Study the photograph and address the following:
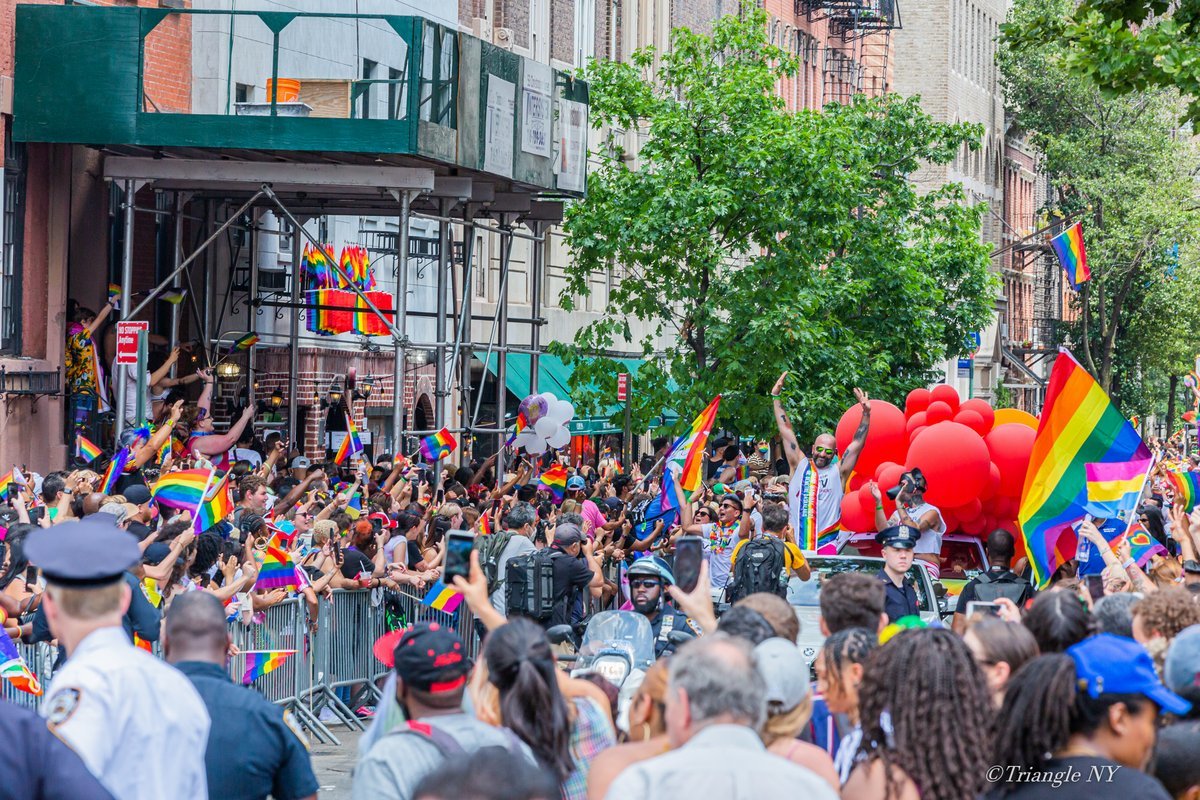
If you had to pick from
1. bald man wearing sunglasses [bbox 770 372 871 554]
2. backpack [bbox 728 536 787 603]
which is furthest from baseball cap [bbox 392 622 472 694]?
bald man wearing sunglasses [bbox 770 372 871 554]

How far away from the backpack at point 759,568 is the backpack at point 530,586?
1447 mm

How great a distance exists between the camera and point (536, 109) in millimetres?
23078

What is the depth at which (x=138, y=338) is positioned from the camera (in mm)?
17609

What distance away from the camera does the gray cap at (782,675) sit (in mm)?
5793

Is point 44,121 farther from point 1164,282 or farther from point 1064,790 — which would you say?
point 1164,282

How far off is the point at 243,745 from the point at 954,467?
478 inches

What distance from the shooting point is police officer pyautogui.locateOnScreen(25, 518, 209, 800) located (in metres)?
5.07

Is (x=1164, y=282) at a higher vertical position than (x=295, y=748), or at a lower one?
higher

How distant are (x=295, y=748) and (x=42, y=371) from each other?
49.4ft

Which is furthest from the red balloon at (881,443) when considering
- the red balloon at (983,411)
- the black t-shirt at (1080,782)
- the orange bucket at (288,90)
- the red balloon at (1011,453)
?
the black t-shirt at (1080,782)

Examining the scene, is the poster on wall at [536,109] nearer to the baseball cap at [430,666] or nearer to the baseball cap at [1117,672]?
the baseball cap at [430,666]

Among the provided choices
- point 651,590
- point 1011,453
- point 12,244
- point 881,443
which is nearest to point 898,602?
point 651,590

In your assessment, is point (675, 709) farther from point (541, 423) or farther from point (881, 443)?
point (541, 423)

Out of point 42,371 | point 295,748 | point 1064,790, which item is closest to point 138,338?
point 42,371
